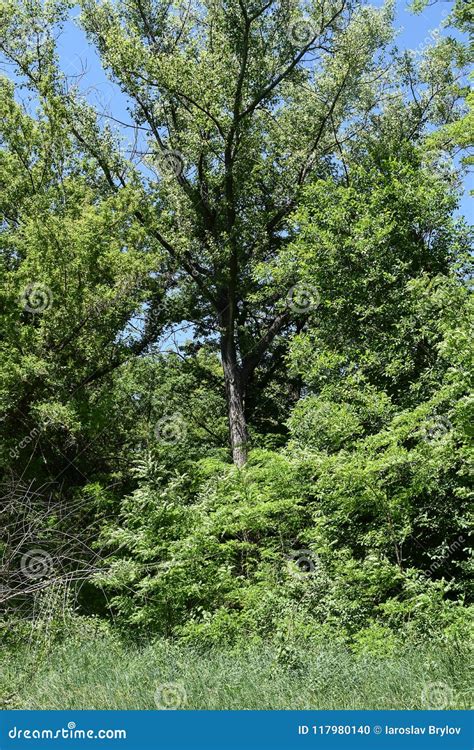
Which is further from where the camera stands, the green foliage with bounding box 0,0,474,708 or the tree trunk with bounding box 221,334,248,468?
the tree trunk with bounding box 221,334,248,468

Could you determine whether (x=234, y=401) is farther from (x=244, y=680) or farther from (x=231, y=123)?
(x=244, y=680)

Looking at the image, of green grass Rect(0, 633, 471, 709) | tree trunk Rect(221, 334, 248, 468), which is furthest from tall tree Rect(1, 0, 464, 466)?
green grass Rect(0, 633, 471, 709)

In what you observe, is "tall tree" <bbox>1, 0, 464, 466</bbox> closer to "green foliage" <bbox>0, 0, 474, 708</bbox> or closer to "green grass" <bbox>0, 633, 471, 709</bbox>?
"green foliage" <bbox>0, 0, 474, 708</bbox>

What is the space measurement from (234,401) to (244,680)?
11.1 metres

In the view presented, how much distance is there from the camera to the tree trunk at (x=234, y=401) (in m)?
16.4

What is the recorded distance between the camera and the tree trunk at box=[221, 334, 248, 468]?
16438mm

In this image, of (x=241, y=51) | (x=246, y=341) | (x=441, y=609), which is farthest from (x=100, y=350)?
(x=441, y=609)

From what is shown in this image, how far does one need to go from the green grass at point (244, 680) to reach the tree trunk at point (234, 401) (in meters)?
7.99

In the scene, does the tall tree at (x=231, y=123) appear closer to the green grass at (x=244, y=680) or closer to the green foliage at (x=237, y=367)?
the green foliage at (x=237, y=367)

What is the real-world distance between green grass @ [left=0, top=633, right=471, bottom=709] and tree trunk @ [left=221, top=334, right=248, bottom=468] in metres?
7.99

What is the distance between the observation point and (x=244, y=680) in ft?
22.2

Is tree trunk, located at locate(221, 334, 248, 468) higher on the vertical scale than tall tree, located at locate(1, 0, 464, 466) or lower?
lower

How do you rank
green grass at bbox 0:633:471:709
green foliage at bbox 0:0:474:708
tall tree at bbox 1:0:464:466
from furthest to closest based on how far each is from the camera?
tall tree at bbox 1:0:464:466 < green foliage at bbox 0:0:474:708 < green grass at bbox 0:633:471:709

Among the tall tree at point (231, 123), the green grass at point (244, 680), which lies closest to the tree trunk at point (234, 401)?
the tall tree at point (231, 123)
